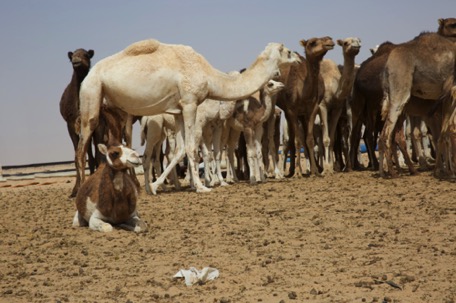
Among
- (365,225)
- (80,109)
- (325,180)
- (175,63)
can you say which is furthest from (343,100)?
(365,225)

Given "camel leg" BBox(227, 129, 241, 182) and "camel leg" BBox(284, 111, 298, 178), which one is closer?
"camel leg" BBox(284, 111, 298, 178)

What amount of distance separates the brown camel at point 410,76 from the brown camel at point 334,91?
2.48 m

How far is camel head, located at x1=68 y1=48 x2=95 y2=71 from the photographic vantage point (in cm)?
1722

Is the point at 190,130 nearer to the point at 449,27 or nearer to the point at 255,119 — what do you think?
the point at 255,119

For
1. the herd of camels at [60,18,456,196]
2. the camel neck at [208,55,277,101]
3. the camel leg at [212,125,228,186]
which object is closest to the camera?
the herd of camels at [60,18,456,196]

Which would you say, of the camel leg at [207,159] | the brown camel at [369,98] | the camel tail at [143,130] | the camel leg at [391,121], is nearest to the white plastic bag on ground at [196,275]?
the camel leg at [391,121]

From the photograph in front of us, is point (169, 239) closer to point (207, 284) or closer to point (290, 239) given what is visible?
point (290, 239)

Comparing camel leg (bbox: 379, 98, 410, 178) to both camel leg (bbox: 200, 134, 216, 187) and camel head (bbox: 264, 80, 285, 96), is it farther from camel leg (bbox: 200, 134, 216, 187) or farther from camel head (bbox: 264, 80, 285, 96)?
camel leg (bbox: 200, 134, 216, 187)

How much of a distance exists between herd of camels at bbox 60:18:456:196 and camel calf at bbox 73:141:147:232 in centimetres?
431

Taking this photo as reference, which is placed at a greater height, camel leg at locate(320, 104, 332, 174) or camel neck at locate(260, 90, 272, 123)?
camel neck at locate(260, 90, 272, 123)

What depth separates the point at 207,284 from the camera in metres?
8.16

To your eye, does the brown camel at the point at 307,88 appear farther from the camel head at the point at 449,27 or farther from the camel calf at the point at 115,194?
the camel calf at the point at 115,194

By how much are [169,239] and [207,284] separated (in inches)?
97.2

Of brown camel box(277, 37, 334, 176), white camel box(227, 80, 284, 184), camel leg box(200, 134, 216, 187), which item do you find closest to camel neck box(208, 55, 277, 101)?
white camel box(227, 80, 284, 184)
